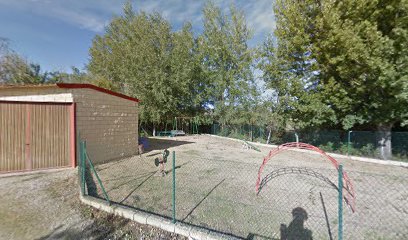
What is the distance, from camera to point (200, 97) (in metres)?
23.4

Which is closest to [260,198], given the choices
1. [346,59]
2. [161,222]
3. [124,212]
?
[161,222]

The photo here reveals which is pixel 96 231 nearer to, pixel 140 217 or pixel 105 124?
pixel 140 217

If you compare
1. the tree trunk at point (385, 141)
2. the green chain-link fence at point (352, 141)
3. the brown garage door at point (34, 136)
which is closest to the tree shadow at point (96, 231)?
the brown garage door at point (34, 136)

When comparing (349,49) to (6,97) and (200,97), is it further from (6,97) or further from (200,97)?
(200,97)

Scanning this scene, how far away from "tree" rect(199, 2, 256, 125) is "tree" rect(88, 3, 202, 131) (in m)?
2.05

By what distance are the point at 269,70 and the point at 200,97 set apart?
400 inches

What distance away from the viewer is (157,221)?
3.62m

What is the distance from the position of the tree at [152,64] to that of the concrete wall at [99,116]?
1103cm

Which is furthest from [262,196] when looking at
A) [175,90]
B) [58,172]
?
[175,90]

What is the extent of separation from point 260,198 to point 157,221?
2.77 meters

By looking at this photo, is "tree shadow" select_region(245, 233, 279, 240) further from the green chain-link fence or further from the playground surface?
the green chain-link fence

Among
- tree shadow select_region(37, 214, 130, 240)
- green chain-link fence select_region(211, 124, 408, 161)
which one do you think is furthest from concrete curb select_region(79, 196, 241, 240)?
green chain-link fence select_region(211, 124, 408, 161)

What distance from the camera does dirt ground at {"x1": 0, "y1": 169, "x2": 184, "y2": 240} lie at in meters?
Result: 3.44

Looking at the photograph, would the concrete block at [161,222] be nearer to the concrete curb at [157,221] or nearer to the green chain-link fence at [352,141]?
the concrete curb at [157,221]
